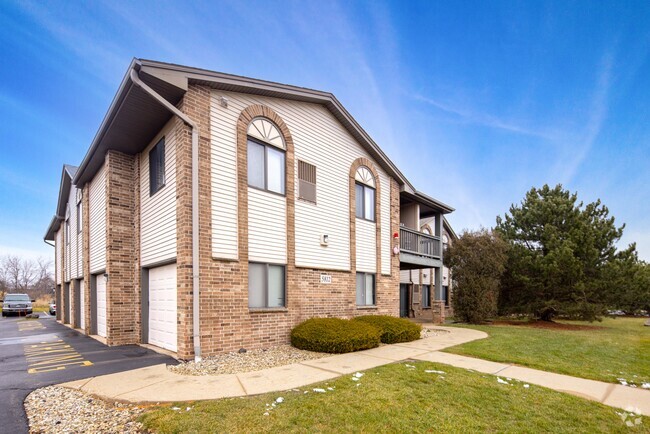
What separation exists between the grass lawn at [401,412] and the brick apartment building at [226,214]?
11.0 ft

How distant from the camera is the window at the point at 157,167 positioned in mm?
9305

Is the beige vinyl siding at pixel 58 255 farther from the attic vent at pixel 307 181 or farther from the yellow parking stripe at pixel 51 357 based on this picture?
the attic vent at pixel 307 181

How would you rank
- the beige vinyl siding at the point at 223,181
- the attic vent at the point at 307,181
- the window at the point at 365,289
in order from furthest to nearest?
the window at the point at 365,289
the attic vent at the point at 307,181
the beige vinyl siding at the point at 223,181

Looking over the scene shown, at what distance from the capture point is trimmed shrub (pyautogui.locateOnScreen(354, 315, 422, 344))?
400 inches

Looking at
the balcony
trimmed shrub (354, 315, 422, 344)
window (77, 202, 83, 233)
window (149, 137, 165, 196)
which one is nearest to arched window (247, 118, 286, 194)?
window (149, 137, 165, 196)

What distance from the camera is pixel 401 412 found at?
14.8 feet

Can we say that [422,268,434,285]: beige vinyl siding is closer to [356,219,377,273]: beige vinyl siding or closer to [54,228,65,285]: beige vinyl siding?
[356,219,377,273]: beige vinyl siding

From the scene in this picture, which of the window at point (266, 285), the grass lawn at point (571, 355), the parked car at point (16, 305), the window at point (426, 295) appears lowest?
the parked car at point (16, 305)

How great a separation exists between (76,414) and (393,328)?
776 centimetres

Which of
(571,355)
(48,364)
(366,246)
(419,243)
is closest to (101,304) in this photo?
(48,364)

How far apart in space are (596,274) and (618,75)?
31.2ft

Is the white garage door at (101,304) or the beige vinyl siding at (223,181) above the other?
the beige vinyl siding at (223,181)

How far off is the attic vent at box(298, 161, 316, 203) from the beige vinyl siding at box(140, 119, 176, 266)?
3577mm

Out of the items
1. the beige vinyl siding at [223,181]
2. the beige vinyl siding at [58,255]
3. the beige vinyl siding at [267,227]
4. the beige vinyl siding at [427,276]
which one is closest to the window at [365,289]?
the beige vinyl siding at [267,227]
